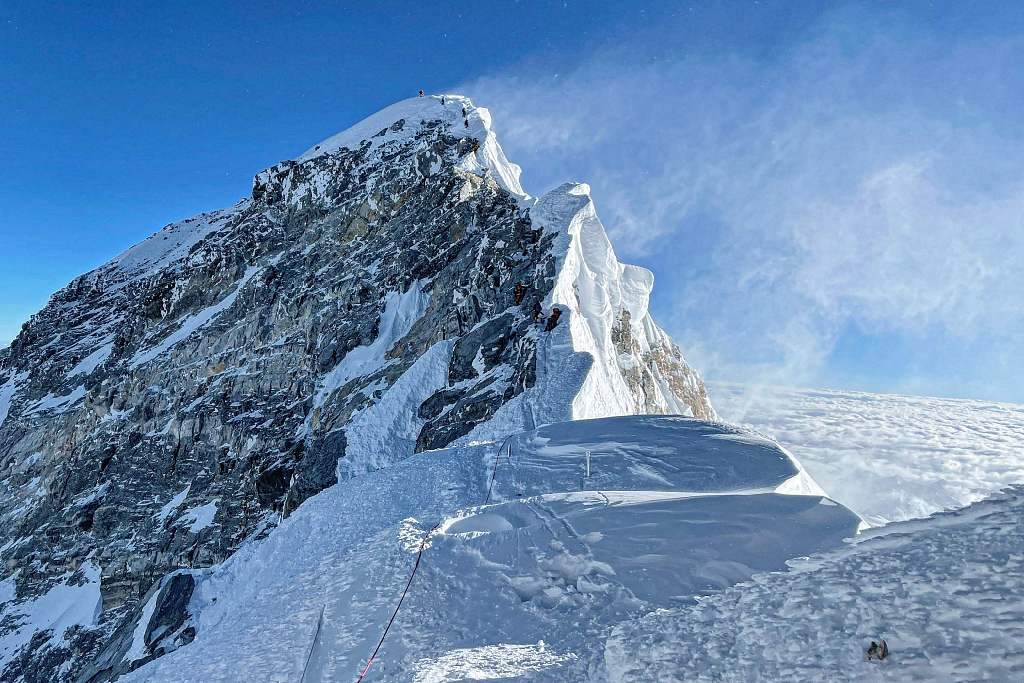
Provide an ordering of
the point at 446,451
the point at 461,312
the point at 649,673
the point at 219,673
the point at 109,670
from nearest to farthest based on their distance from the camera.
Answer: the point at 649,673 → the point at 219,673 → the point at 446,451 → the point at 109,670 → the point at 461,312

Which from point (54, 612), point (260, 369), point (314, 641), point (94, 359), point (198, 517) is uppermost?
point (94, 359)

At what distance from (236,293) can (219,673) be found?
54567 millimetres

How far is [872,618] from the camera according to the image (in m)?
4.86

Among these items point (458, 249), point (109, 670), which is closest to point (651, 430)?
point (109, 670)

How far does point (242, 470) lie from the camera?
40719 millimetres

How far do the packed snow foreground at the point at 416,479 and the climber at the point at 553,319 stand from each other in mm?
157

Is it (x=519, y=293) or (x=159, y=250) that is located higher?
(x=159, y=250)

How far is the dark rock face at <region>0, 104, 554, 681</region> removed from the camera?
32.5m

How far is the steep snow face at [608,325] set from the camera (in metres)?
25.1

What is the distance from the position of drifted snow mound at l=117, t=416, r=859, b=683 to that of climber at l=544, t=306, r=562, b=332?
1279 centimetres

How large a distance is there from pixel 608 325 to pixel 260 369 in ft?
103

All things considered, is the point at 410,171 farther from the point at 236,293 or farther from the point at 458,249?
the point at 236,293

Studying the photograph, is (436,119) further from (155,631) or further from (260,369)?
(155,631)

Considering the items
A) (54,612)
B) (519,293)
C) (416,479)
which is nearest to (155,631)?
(416,479)
